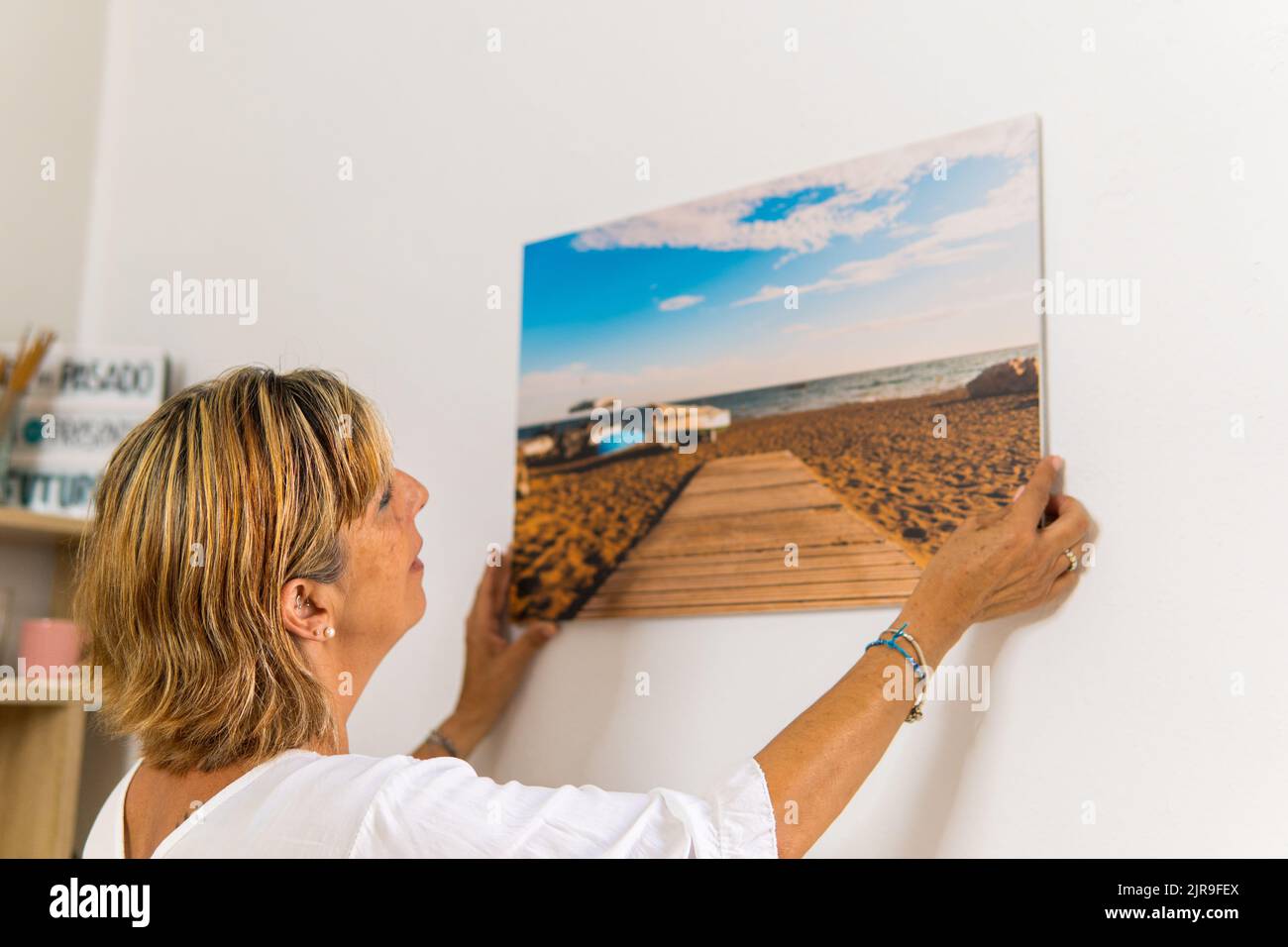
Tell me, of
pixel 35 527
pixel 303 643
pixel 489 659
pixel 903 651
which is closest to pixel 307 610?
pixel 303 643

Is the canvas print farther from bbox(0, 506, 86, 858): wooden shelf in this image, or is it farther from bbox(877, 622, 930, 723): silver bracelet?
bbox(0, 506, 86, 858): wooden shelf

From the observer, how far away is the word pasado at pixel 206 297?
2.14 meters

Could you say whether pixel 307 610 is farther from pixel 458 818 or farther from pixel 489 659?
pixel 489 659

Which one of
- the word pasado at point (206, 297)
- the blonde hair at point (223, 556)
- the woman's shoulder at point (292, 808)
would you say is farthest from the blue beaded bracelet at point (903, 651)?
the word pasado at point (206, 297)

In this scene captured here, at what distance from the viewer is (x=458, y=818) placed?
105 centimetres

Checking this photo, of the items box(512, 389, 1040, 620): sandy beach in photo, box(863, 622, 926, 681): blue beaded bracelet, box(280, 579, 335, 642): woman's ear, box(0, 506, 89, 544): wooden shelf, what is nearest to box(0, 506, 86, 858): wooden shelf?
box(0, 506, 89, 544): wooden shelf

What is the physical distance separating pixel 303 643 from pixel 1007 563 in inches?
26.8

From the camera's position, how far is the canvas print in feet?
4.50

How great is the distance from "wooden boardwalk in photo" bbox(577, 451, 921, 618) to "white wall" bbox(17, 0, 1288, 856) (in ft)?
0.10

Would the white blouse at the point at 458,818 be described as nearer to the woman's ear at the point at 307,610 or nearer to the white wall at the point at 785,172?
the woman's ear at the point at 307,610
